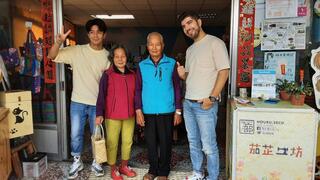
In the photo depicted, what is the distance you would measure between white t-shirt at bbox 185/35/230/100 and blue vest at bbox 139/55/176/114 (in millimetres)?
183

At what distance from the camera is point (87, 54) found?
97.5 inches

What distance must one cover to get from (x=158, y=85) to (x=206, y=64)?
416 millimetres

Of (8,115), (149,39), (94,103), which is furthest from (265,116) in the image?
(8,115)

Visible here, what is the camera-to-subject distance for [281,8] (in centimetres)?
237

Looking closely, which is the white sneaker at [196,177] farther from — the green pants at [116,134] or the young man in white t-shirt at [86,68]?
the young man in white t-shirt at [86,68]

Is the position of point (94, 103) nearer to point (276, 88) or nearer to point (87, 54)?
point (87, 54)

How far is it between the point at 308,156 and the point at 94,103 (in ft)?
5.69

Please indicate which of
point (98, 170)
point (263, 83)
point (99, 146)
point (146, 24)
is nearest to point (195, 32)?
point (263, 83)

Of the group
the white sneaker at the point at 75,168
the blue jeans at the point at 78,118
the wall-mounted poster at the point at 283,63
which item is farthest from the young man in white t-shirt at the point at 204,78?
the white sneaker at the point at 75,168

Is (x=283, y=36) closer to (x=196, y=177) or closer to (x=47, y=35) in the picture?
(x=196, y=177)

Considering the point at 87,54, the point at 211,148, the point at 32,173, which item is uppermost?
the point at 87,54

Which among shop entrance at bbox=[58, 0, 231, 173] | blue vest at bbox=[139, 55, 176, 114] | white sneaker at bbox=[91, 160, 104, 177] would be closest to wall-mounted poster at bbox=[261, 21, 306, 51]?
shop entrance at bbox=[58, 0, 231, 173]

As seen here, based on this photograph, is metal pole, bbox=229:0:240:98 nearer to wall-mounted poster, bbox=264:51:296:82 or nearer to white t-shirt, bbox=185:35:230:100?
wall-mounted poster, bbox=264:51:296:82

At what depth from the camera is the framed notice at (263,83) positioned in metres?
2.27
